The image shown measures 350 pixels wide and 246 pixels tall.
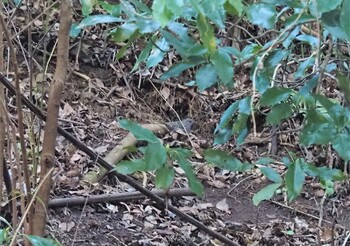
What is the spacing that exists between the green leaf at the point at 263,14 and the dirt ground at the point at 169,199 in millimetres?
836

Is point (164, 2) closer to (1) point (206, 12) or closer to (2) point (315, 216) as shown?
(1) point (206, 12)

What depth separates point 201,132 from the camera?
4.00 meters

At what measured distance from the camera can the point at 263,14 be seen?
1448 mm

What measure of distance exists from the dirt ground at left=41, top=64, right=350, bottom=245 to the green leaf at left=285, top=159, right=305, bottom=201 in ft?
1.84

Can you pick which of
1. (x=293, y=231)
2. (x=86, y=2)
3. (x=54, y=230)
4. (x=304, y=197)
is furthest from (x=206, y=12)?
(x=304, y=197)

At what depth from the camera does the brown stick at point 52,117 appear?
142cm

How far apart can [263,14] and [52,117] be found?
53 centimetres

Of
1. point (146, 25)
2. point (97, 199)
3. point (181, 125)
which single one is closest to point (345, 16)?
point (146, 25)

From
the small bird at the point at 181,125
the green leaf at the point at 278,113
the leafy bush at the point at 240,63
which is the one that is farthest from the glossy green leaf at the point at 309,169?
the small bird at the point at 181,125

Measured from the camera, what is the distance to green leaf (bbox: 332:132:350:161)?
4.60ft

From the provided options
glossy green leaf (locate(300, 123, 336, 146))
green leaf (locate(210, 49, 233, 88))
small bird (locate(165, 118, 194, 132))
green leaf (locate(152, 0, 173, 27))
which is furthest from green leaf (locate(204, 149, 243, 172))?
small bird (locate(165, 118, 194, 132))

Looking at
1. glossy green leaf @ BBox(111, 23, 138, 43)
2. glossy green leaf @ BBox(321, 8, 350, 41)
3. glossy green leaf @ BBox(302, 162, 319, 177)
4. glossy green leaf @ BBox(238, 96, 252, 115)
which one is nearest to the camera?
glossy green leaf @ BBox(321, 8, 350, 41)

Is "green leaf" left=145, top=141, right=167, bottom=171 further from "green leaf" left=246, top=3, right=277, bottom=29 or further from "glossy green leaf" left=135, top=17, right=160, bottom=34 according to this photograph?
"green leaf" left=246, top=3, right=277, bottom=29

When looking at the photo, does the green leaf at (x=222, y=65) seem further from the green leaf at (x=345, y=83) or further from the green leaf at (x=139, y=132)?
the green leaf at (x=345, y=83)
